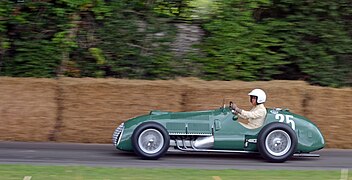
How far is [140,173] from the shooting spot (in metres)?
10.4

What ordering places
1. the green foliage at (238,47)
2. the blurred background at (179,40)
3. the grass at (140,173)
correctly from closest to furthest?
the grass at (140,173), the blurred background at (179,40), the green foliage at (238,47)

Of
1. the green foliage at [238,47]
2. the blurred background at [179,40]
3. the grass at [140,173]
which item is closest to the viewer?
the grass at [140,173]

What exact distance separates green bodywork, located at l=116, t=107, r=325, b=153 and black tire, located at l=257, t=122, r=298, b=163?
0.19 m

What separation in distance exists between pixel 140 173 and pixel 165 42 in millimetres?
7142

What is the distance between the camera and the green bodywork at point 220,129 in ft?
40.4

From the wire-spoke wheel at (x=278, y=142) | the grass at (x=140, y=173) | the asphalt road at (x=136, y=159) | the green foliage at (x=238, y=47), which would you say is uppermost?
the green foliage at (x=238, y=47)

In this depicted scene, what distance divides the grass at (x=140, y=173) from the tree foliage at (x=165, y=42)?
20.5ft

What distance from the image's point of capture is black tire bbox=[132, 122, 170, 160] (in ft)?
39.8

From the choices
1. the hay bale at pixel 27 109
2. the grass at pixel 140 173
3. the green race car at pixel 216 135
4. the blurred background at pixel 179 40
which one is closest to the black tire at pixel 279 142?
the green race car at pixel 216 135

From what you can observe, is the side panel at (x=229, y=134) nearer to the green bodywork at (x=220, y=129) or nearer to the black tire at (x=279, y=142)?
the green bodywork at (x=220, y=129)

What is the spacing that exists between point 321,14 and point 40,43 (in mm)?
6375

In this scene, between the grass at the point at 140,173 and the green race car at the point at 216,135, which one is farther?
the green race car at the point at 216,135

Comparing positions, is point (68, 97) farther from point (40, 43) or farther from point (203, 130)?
point (203, 130)

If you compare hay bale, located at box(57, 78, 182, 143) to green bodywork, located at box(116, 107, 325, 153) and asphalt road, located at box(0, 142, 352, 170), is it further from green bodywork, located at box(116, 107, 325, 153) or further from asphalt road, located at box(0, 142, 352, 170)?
green bodywork, located at box(116, 107, 325, 153)
